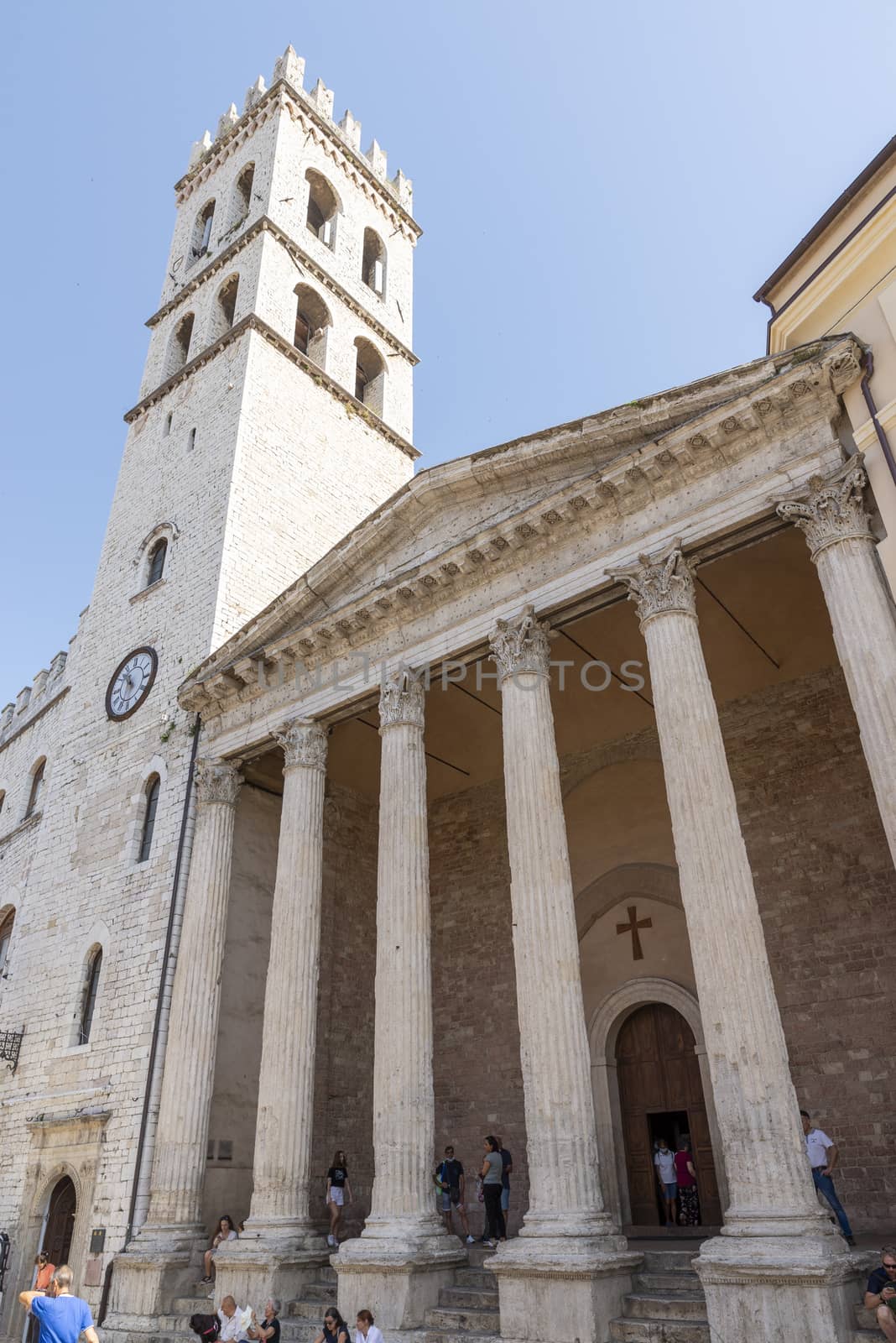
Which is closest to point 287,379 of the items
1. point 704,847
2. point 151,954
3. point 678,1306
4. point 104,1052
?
point 151,954

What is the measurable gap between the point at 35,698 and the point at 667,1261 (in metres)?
21.6

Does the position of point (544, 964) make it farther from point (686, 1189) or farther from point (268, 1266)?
point (686, 1189)

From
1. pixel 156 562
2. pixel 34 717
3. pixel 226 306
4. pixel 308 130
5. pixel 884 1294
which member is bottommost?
pixel 884 1294

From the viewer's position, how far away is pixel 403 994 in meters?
10.9

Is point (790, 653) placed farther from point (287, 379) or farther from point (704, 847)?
point (287, 379)

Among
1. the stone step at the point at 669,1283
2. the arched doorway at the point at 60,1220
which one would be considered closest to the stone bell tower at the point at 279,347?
the arched doorway at the point at 60,1220

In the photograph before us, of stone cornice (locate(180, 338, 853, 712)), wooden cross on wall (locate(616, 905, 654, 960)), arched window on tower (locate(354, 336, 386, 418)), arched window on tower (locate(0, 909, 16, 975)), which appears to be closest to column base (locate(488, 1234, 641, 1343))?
wooden cross on wall (locate(616, 905, 654, 960))

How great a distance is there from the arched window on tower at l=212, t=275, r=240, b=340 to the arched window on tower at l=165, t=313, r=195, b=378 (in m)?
0.78

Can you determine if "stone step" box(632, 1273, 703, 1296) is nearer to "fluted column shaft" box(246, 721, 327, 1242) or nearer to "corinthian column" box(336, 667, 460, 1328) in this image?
"corinthian column" box(336, 667, 460, 1328)

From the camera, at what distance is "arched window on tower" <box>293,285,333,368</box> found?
73.3 ft

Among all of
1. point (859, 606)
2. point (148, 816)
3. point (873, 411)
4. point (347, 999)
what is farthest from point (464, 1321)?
point (873, 411)

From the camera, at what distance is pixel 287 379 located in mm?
20594

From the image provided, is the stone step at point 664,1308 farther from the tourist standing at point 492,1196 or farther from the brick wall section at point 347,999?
the brick wall section at point 347,999

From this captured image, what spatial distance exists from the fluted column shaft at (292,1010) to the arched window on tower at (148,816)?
3.13 meters
